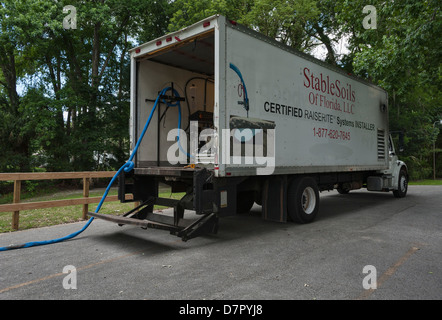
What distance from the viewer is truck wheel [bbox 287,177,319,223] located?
6.62 meters

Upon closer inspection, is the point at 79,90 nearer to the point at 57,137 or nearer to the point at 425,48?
the point at 57,137

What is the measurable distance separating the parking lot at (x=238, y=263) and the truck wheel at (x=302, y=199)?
0.22m

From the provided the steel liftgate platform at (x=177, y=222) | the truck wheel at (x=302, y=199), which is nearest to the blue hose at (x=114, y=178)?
the steel liftgate platform at (x=177, y=222)

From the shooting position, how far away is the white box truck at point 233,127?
509 centimetres

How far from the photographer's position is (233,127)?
16.9 ft

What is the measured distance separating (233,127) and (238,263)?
6.83 feet

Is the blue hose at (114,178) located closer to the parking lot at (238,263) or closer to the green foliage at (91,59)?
the parking lot at (238,263)

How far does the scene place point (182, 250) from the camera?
4961 millimetres

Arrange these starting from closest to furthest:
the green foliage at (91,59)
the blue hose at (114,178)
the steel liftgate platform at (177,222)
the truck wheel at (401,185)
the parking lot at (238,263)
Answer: the parking lot at (238,263) < the steel liftgate platform at (177,222) < the blue hose at (114,178) < the truck wheel at (401,185) < the green foliage at (91,59)

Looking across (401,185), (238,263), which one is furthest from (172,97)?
(401,185)

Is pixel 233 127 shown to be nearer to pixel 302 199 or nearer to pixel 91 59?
pixel 302 199

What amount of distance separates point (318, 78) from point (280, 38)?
1346 centimetres

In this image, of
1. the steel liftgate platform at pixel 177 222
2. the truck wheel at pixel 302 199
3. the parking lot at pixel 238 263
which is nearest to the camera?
the parking lot at pixel 238 263
